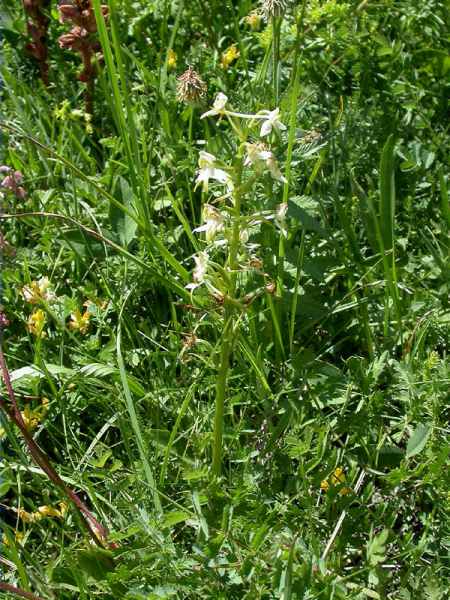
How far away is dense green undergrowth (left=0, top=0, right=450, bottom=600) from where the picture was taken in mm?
1822

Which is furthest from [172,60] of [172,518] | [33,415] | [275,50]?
[172,518]

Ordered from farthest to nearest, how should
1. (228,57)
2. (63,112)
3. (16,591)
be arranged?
(228,57) → (63,112) → (16,591)

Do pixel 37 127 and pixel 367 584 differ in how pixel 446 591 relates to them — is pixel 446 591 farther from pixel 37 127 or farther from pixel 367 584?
pixel 37 127

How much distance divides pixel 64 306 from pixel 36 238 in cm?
37

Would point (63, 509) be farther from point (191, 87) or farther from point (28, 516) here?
point (191, 87)

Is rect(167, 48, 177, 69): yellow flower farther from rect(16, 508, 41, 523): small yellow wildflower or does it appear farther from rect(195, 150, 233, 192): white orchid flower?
rect(16, 508, 41, 523): small yellow wildflower

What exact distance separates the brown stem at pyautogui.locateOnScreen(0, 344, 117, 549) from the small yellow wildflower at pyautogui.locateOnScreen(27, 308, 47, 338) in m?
0.38

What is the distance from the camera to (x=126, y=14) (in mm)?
3252

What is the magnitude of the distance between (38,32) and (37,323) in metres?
1.50

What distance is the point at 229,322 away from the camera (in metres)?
1.82

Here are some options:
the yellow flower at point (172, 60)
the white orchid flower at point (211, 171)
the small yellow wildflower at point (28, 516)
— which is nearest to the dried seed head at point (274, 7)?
the white orchid flower at point (211, 171)

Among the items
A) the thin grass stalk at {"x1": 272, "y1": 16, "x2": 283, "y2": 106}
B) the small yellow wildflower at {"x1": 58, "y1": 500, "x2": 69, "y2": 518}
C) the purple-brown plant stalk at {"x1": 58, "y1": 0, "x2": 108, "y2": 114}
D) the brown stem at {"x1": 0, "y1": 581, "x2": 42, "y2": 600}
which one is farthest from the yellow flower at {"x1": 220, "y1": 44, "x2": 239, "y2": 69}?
the brown stem at {"x1": 0, "y1": 581, "x2": 42, "y2": 600}

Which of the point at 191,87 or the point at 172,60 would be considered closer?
the point at 191,87

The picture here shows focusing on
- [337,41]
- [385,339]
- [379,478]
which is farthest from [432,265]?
[337,41]
